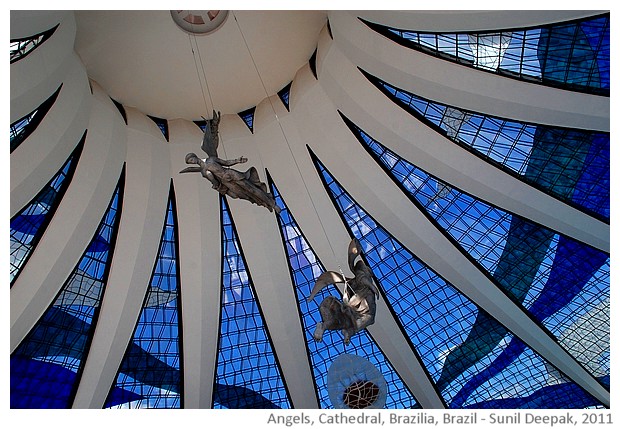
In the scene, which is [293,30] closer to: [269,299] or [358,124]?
Result: [358,124]

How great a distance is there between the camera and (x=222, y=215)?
907 inches

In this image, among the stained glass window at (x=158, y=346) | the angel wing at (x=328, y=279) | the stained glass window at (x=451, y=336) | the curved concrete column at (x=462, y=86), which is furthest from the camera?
the stained glass window at (x=158, y=346)

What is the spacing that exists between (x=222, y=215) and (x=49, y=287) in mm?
5901

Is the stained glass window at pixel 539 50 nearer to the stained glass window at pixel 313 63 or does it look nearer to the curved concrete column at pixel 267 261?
the stained glass window at pixel 313 63

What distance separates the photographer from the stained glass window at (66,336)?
68.5ft

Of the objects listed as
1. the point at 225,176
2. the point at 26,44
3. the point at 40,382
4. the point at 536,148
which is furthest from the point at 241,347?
the point at 26,44

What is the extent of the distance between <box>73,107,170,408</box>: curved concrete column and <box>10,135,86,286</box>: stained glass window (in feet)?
6.78

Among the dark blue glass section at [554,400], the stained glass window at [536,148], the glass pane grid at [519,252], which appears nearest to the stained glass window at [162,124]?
the glass pane grid at [519,252]

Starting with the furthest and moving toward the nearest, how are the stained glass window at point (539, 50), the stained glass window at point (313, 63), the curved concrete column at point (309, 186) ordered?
the curved concrete column at point (309, 186), the stained glass window at point (313, 63), the stained glass window at point (539, 50)

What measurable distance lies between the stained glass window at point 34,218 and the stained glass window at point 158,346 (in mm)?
3616

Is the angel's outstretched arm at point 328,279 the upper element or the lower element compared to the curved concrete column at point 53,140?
lower

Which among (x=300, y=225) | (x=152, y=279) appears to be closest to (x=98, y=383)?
(x=152, y=279)

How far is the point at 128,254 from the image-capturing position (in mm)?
21969

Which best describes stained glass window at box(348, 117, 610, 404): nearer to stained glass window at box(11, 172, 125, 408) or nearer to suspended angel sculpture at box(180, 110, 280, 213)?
suspended angel sculpture at box(180, 110, 280, 213)
